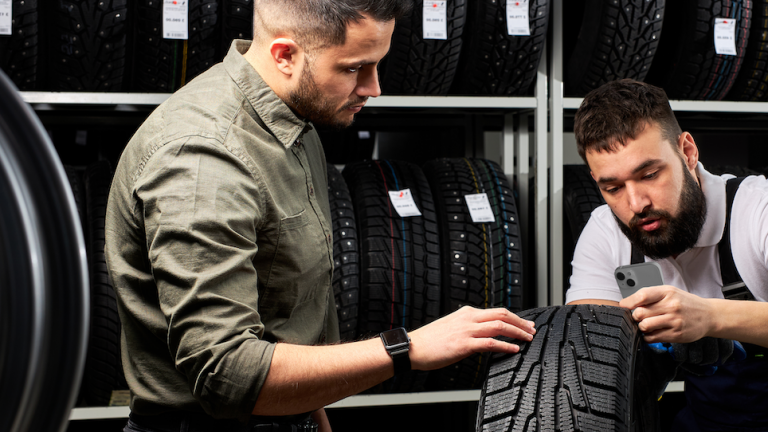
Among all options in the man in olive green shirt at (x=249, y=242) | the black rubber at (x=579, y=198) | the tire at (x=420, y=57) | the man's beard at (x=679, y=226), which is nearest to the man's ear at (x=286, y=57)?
the man in olive green shirt at (x=249, y=242)

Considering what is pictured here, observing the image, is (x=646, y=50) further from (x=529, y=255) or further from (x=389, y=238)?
(x=389, y=238)

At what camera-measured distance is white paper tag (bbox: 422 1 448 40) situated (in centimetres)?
210

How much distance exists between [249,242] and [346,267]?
1.04 metres

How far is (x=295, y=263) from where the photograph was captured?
1.23 meters

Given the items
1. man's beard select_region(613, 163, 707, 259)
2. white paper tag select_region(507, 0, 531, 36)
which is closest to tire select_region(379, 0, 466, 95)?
white paper tag select_region(507, 0, 531, 36)

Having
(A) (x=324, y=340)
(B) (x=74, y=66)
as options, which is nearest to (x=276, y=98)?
(A) (x=324, y=340)

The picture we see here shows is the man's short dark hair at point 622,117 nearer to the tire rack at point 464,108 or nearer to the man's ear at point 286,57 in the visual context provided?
the tire rack at point 464,108

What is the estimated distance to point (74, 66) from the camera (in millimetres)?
2000

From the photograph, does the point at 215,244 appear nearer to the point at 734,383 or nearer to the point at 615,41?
the point at 734,383

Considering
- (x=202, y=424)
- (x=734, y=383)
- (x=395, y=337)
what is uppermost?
(x=395, y=337)

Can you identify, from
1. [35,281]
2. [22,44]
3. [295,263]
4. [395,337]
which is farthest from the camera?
[22,44]

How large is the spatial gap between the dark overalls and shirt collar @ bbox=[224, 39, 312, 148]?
128cm

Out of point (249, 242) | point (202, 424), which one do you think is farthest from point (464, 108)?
point (202, 424)

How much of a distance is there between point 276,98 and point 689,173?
1252mm
